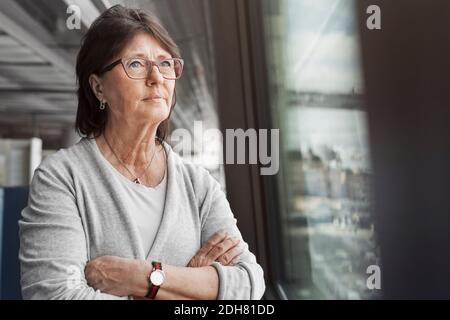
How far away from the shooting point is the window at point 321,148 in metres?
1.26

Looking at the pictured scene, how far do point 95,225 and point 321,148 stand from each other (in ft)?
2.22

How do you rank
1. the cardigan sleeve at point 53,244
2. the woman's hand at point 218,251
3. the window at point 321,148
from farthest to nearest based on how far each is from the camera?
the window at point 321,148
the woman's hand at point 218,251
the cardigan sleeve at point 53,244

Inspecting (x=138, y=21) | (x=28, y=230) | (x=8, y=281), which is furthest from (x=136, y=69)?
(x=8, y=281)

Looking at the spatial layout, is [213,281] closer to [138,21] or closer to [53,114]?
[138,21]

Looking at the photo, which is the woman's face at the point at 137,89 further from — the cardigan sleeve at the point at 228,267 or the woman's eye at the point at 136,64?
the cardigan sleeve at the point at 228,267

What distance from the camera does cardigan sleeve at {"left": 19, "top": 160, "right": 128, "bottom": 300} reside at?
3.39 ft

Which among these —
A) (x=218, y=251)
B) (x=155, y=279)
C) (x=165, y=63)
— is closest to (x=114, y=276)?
(x=155, y=279)

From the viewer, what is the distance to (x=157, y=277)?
109 centimetres

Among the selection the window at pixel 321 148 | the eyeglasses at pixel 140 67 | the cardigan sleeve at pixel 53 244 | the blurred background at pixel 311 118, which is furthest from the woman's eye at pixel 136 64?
the window at pixel 321 148

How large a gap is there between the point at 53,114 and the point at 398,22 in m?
1.03

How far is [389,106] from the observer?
113 cm

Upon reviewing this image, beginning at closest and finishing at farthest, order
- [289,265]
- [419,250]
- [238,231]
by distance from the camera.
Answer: [419,250]
[238,231]
[289,265]

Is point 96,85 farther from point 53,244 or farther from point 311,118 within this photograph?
point 311,118

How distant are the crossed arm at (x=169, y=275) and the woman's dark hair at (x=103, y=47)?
313 mm
